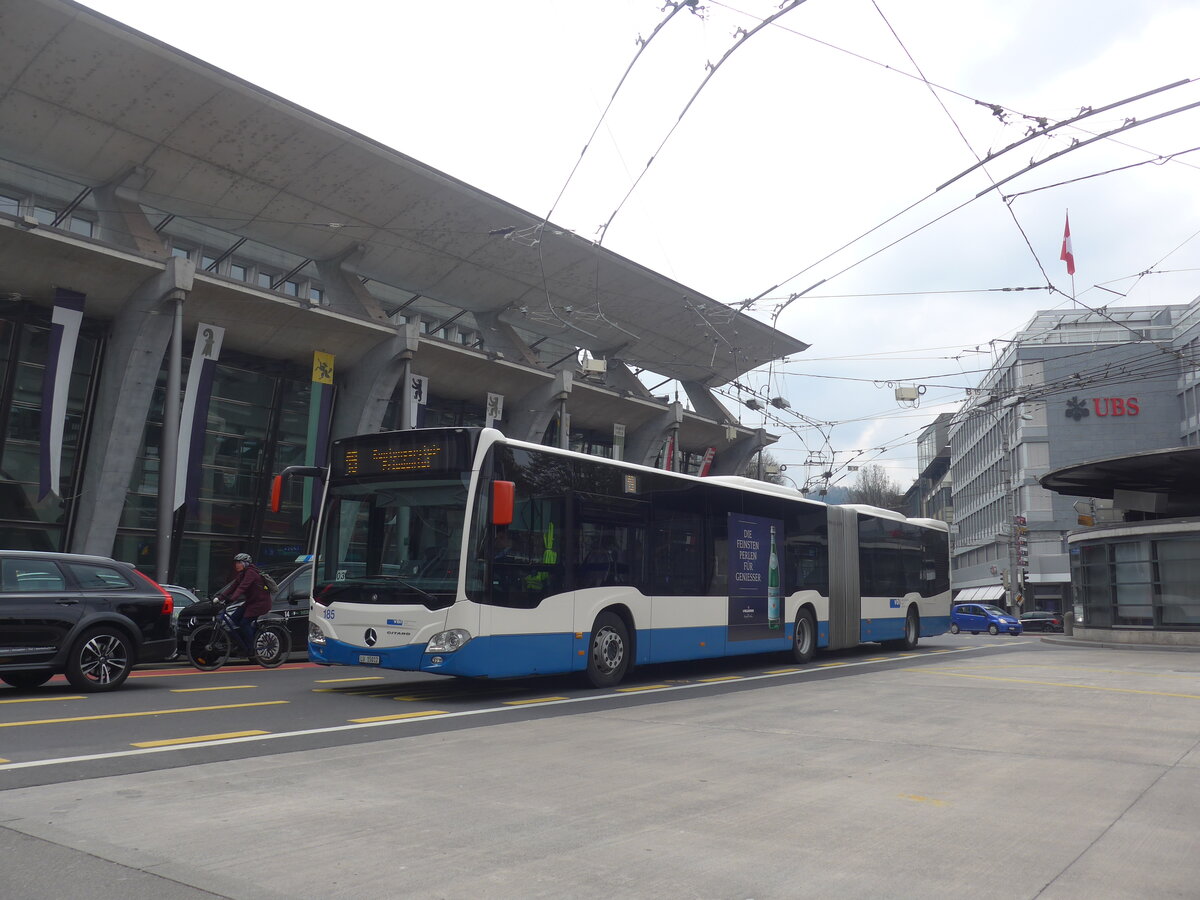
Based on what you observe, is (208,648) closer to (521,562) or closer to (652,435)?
(521,562)

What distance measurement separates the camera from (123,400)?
24.7m

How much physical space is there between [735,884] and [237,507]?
26777mm

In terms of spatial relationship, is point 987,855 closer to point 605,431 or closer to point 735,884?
point 735,884

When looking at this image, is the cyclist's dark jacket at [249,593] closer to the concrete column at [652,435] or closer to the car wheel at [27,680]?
the car wheel at [27,680]

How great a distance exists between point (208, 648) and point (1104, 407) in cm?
6793

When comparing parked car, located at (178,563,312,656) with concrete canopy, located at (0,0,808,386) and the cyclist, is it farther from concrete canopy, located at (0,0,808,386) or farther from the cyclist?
concrete canopy, located at (0,0,808,386)

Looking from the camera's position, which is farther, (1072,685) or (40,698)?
(1072,685)

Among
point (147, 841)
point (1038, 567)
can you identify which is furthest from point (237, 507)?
point (1038, 567)

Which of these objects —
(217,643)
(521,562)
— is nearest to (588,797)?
(521,562)

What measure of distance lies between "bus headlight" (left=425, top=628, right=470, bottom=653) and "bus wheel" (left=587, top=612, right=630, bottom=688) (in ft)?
7.37

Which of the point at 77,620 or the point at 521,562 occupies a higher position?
the point at 521,562

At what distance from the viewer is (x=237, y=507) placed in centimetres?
2884

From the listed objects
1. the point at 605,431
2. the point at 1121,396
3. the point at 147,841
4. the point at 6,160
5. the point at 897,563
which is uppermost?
the point at 1121,396

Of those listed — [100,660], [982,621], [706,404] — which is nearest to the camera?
[100,660]
